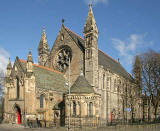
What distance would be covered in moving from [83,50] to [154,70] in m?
14.5

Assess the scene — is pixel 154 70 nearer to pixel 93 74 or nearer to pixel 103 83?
pixel 103 83

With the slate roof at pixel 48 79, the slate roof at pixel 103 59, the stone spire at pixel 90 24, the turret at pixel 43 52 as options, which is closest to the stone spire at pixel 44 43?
the turret at pixel 43 52

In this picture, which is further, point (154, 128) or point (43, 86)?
point (43, 86)

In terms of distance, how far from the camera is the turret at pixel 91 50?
34.1 meters

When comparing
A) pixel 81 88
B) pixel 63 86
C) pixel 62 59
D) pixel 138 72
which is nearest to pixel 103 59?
pixel 138 72

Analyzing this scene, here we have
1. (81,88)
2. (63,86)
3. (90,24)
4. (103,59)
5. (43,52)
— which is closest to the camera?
(81,88)

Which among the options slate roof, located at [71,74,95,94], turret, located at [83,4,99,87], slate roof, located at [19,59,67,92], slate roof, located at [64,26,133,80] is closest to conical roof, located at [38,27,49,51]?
slate roof, located at [64,26,133,80]

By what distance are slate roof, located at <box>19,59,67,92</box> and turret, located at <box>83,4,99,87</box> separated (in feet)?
18.7

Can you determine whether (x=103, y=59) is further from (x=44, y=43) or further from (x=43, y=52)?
(x=44, y=43)

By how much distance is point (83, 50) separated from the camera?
37.1 meters

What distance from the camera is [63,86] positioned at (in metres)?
37.0

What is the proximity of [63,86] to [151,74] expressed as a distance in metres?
17.7

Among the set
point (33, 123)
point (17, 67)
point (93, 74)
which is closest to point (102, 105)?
point (93, 74)

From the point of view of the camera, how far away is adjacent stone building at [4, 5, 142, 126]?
29.2 metres
